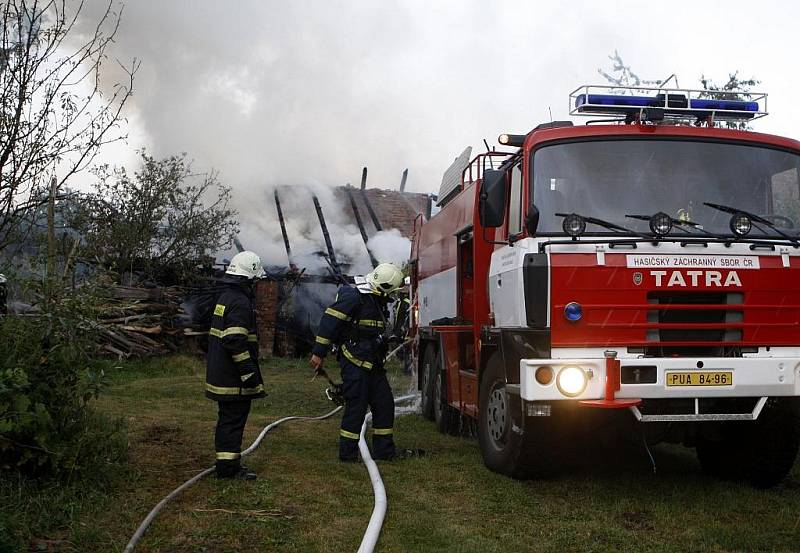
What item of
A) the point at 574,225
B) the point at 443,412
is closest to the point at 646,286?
the point at 574,225

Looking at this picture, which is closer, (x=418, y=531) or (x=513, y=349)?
(x=418, y=531)

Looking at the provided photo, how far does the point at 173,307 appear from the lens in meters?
16.5

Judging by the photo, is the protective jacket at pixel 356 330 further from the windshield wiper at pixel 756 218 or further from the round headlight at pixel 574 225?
the windshield wiper at pixel 756 218

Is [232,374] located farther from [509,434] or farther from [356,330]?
[509,434]

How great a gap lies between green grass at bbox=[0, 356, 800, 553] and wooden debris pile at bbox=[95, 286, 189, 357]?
7821 mm

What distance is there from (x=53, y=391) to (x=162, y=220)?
40.9 ft

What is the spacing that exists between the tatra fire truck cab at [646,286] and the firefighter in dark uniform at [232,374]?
6.03ft

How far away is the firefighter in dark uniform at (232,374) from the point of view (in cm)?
605

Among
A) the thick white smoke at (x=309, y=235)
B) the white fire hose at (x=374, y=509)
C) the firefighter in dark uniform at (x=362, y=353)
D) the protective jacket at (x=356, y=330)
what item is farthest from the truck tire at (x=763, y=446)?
the thick white smoke at (x=309, y=235)

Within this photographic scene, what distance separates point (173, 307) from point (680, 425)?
1271cm

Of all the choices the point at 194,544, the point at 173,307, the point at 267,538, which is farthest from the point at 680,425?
the point at 173,307

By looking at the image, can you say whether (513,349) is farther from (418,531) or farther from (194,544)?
(194,544)

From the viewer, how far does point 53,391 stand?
17.7ft

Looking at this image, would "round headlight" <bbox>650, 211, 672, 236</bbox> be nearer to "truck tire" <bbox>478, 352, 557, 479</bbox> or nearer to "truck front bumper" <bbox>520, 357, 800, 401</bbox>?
"truck front bumper" <bbox>520, 357, 800, 401</bbox>
